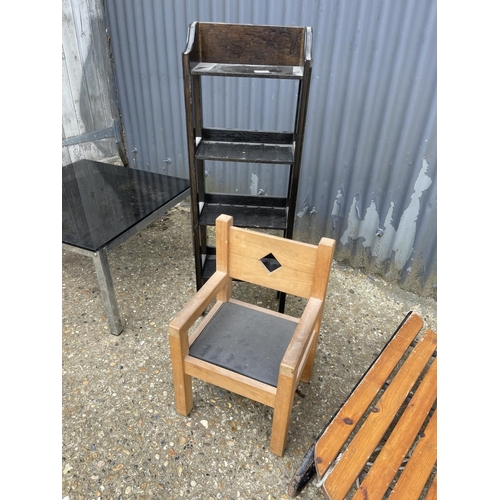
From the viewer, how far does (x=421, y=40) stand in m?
2.29

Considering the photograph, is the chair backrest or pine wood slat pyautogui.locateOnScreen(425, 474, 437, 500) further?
the chair backrest

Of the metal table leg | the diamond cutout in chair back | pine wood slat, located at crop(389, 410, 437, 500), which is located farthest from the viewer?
the metal table leg

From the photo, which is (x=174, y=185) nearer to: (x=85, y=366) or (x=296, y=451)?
(x=85, y=366)

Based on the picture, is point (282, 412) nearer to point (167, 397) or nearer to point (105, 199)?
point (167, 397)

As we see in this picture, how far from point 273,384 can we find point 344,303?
135 centimetres

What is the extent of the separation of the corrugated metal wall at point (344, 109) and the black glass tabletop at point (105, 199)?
2.67ft

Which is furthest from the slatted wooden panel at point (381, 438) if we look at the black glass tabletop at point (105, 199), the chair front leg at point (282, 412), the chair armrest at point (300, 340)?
the black glass tabletop at point (105, 199)

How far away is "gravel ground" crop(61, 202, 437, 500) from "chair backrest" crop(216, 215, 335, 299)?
2.24ft

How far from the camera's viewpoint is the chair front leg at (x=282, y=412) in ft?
4.92

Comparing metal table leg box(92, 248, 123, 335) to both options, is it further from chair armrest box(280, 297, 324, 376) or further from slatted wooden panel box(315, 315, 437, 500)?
slatted wooden panel box(315, 315, 437, 500)

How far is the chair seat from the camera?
66.3 inches

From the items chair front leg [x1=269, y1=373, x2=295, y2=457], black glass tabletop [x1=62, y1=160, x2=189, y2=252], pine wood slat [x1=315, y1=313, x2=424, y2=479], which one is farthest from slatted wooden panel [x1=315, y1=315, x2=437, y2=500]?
black glass tabletop [x1=62, y1=160, x2=189, y2=252]

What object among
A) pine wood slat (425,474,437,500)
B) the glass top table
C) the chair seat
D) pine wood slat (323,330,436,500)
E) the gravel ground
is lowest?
the gravel ground

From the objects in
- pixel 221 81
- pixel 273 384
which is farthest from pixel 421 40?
pixel 273 384
